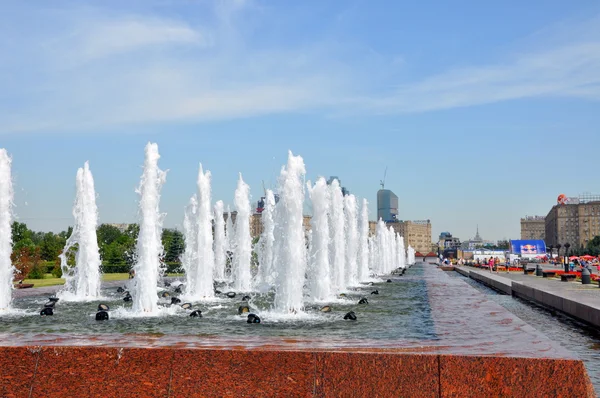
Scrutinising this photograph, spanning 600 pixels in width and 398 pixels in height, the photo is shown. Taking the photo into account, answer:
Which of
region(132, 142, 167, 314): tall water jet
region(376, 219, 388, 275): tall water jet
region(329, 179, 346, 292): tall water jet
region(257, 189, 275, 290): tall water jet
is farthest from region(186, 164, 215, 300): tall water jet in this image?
region(376, 219, 388, 275): tall water jet

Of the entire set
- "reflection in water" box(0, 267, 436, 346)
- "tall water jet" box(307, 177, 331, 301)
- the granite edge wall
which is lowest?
"reflection in water" box(0, 267, 436, 346)

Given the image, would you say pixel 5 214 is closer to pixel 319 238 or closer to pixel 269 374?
pixel 319 238

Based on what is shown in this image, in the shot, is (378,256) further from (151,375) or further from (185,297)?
(151,375)

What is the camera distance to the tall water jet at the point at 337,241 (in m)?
32.3

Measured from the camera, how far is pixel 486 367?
6531 millimetres

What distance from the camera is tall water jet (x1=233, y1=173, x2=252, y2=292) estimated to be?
33.5 metres

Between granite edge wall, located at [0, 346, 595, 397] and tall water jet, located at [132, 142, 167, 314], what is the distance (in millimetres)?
11242

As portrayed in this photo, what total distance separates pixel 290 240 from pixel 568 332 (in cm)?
795

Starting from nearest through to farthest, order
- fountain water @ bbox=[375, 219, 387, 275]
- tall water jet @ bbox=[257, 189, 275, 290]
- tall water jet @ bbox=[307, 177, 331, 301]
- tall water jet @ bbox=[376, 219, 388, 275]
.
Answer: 1. tall water jet @ bbox=[307, 177, 331, 301]
2. tall water jet @ bbox=[257, 189, 275, 290]
3. fountain water @ bbox=[375, 219, 387, 275]
4. tall water jet @ bbox=[376, 219, 388, 275]

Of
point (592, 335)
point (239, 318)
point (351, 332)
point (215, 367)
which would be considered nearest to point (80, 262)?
point (239, 318)

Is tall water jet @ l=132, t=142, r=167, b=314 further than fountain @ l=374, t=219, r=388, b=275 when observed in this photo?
No

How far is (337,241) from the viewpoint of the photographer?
33594 millimetres

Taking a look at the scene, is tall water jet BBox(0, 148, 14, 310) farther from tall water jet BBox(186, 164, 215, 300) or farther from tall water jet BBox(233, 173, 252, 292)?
tall water jet BBox(233, 173, 252, 292)

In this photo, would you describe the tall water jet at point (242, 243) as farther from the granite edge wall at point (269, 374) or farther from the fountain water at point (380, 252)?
the fountain water at point (380, 252)
